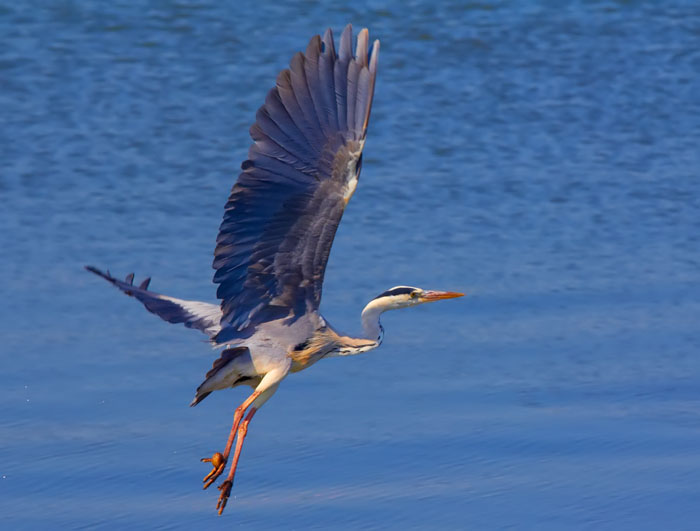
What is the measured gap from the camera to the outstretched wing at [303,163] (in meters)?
6.30

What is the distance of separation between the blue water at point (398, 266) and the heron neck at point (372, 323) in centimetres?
54

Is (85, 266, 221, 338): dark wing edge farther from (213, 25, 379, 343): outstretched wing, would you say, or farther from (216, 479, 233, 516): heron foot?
(216, 479, 233, 516): heron foot

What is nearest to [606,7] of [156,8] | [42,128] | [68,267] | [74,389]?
[156,8]

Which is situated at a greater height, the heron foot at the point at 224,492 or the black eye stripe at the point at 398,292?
the black eye stripe at the point at 398,292

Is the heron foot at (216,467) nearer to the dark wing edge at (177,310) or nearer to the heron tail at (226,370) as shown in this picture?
the heron tail at (226,370)

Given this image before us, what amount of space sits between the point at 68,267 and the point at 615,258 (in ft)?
11.5

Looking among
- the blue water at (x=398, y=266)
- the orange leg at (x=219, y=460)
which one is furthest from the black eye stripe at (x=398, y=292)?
the orange leg at (x=219, y=460)

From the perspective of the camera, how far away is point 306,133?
6430 mm

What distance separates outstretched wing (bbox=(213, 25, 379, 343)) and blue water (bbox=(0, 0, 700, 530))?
4.03 feet

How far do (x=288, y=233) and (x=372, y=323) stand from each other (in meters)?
1.03

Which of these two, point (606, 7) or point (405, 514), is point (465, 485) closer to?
point (405, 514)

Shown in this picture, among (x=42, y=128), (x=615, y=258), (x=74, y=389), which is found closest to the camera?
(x=74, y=389)

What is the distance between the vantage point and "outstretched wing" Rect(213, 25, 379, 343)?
630cm

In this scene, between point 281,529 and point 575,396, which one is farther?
point 575,396
